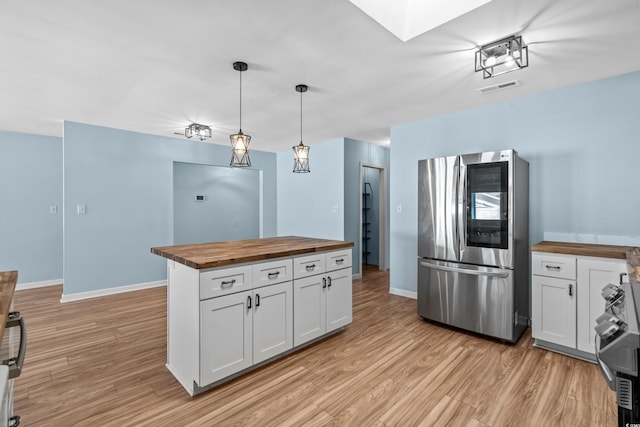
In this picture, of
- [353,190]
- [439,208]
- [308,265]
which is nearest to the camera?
[308,265]

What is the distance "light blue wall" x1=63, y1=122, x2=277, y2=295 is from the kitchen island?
2.73 meters

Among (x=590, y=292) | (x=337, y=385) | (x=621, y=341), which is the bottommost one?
(x=337, y=385)

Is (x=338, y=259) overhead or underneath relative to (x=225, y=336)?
overhead

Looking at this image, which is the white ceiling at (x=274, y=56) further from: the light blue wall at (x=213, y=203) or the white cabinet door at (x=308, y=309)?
the light blue wall at (x=213, y=203)

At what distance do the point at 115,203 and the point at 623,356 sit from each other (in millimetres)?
5429

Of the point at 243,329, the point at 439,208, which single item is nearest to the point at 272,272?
the point at 243,329

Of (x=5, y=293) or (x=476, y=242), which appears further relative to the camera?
(x=476, y=242)

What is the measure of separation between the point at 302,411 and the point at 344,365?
24.4 inches

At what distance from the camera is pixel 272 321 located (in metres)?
2.41

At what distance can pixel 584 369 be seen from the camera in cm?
234

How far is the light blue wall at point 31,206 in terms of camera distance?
4.70 meters

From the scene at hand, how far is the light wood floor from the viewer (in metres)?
1.84

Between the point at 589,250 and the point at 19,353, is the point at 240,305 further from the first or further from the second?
the point at 589,250

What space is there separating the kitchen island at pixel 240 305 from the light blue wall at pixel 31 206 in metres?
4.07
